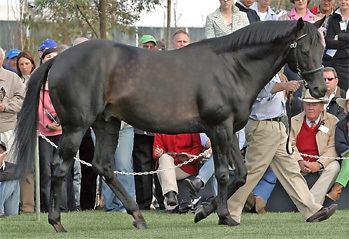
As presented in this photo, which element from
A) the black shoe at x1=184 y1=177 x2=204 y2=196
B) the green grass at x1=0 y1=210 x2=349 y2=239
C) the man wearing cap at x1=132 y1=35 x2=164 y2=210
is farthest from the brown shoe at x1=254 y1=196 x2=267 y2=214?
the man wearing cap at x1=132 y1=35 x2=164 y2=210

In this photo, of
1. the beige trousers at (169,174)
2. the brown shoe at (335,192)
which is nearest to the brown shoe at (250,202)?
the beige trousers at (169,174)

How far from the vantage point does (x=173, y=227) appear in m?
11.4

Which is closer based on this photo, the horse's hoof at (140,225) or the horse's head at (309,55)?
the horse's head at (309,55)

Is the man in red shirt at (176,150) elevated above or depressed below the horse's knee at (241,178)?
below

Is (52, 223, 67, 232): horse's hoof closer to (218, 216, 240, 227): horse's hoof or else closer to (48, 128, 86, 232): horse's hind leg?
(48, 128, 86, 232): horse's hind leg

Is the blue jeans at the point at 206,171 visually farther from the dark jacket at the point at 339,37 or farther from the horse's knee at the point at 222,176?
the dark jacket at the point at 339,37

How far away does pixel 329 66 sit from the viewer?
1521cm

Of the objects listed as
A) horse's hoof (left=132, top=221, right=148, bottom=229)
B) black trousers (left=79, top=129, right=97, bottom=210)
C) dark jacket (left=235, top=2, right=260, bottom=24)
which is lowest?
black trousers (left=79, top=129, right=97, bottom=210)

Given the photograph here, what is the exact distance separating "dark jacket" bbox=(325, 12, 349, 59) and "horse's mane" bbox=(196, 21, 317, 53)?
3.73 meters

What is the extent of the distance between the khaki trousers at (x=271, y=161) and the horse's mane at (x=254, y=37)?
124cm

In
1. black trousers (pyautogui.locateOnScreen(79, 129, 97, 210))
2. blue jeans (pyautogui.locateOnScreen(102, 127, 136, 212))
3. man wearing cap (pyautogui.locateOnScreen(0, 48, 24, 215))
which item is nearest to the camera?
man wearing cap (pyautogui.locateOnScreen(0, 48, 24, 215))

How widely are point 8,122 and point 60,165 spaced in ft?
9.62

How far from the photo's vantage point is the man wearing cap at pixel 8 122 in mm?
13445

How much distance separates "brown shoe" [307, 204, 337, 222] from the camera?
11766mm
